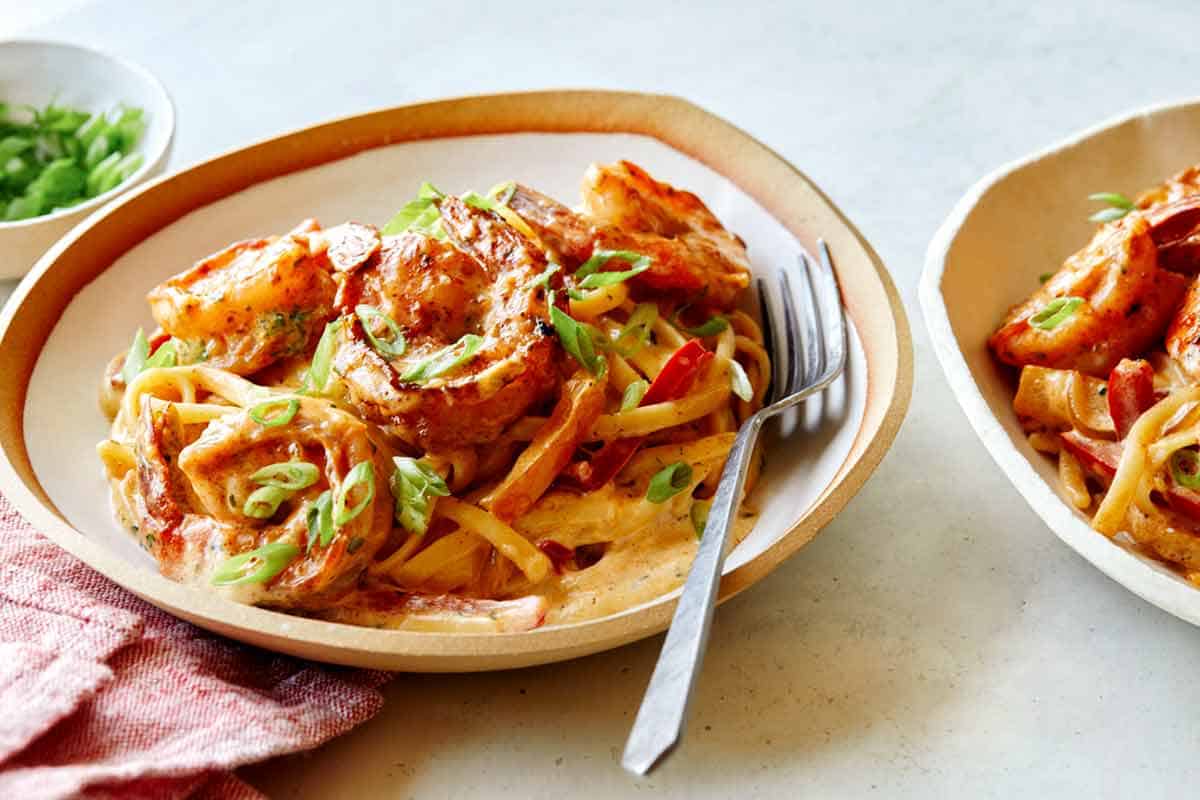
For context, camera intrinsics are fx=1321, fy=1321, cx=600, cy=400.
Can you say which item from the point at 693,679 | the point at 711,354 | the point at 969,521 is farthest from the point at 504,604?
the point at 969,521

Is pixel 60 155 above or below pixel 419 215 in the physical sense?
below

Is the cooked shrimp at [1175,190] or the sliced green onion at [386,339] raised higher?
the cooked shrimp at [1175,190]

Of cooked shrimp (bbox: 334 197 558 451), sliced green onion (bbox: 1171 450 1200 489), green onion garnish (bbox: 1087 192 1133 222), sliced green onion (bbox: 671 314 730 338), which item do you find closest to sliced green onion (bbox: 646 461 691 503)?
cooked shrimp (bbox: 334 197 558 451)

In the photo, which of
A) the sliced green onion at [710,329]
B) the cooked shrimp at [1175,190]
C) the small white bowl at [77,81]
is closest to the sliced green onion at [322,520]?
the sliced green onion at [710,329]

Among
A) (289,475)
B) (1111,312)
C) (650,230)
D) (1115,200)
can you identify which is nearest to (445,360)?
(289,475)

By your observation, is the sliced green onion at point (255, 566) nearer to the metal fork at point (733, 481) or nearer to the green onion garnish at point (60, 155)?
the metal fork at point (733, 481)

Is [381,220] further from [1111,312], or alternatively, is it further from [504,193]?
[1111,312]

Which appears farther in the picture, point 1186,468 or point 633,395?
point 633,395
